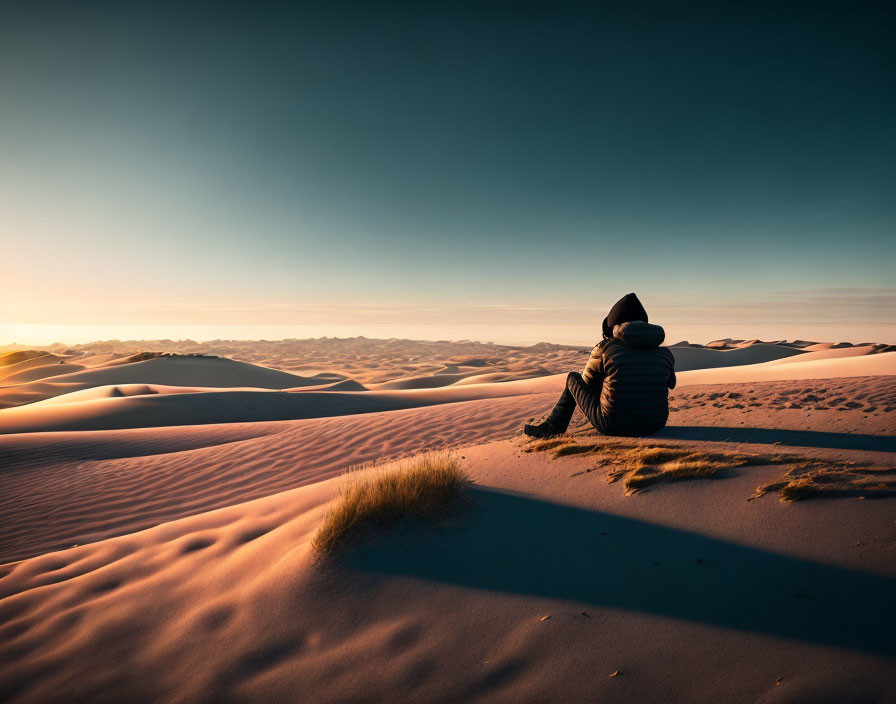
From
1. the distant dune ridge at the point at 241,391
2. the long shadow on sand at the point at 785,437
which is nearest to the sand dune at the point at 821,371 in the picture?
the distant dune ridge at the point at 241,391

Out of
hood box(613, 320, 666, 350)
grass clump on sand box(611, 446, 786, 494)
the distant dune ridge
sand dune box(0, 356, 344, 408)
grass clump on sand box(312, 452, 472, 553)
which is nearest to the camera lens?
grass clump on sand box(312, 452, 472, 553)

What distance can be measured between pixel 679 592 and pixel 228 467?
7292 mm

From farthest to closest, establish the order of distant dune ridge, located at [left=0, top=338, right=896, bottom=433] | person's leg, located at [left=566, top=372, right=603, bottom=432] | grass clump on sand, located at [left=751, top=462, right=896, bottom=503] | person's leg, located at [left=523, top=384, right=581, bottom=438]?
1. distant dune ridge, located at [left=0, top=338, right=896, bottom=433]
2. person's leg, located at [left=523, top=384, right=581, bottom=438]
3. person's leg, located at [left=566, top=372, right=603, bottom=432]
4. grass clump on sand, located at [left=751, top=462, right=896, bottom=503]

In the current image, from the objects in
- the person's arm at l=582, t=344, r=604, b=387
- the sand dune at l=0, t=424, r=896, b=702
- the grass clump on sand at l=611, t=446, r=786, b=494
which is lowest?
the sand dune at l=0, t=424, r=896, b=702

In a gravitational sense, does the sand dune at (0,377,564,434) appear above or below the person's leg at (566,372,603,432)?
below

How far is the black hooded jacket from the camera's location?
4.47 metres

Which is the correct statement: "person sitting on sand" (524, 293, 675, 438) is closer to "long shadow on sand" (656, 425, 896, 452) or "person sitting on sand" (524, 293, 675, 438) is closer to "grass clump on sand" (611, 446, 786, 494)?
"long shadow on sand" (656, 425, 896, 452)

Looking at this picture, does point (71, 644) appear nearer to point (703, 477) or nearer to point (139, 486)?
point (703, 477)

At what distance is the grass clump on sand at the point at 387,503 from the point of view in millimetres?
3012

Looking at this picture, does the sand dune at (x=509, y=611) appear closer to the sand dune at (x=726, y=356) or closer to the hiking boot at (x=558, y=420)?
the hiking boot at (x=558, y=420)

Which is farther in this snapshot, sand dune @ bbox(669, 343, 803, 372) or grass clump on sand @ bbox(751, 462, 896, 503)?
sand dune @ bbox(669, 343, 803, 372)

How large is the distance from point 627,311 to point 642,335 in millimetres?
478

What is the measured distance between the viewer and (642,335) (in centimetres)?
441

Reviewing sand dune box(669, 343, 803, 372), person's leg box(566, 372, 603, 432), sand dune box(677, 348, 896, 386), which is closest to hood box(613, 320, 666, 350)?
person's leg box(566, 372, 603, 432)
